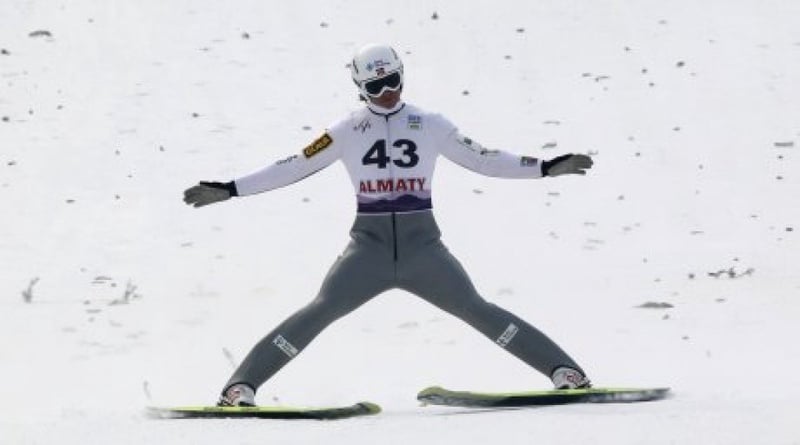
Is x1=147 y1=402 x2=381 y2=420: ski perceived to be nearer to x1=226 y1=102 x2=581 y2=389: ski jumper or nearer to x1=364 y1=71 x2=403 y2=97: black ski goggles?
x1=226 y1=102 x2=581 y2=389: ski jumper

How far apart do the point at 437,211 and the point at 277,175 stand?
22.3 ft

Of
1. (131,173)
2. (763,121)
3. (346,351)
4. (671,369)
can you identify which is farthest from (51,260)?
(763,121)

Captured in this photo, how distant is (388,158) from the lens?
8.16 metres

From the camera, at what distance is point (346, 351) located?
1164cm

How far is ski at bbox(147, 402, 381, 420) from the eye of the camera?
25.5 feet

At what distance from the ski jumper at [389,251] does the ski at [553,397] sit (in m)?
0.31

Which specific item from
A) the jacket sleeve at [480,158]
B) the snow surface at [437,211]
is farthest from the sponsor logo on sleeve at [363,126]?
the snow surface at [437,211]

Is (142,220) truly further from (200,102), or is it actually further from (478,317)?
(478,317)

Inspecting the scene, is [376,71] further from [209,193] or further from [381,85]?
[209,193]

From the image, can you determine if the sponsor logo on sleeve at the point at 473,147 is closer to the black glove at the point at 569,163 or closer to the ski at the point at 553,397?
the black glove at the point at 569,163

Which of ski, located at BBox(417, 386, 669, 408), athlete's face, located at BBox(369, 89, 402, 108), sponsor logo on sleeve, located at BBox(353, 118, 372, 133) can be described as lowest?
ski, located at BBox(417, 386, 669, 408)

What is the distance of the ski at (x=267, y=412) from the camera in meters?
7.77

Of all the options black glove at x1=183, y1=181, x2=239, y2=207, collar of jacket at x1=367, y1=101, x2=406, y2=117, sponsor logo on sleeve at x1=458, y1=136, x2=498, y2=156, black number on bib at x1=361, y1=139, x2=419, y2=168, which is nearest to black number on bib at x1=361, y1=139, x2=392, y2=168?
black number on bib at x1=361, y1=139, x2=419, y2=168

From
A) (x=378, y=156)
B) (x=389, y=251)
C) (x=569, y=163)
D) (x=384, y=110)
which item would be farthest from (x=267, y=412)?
(x=569, y=163)
